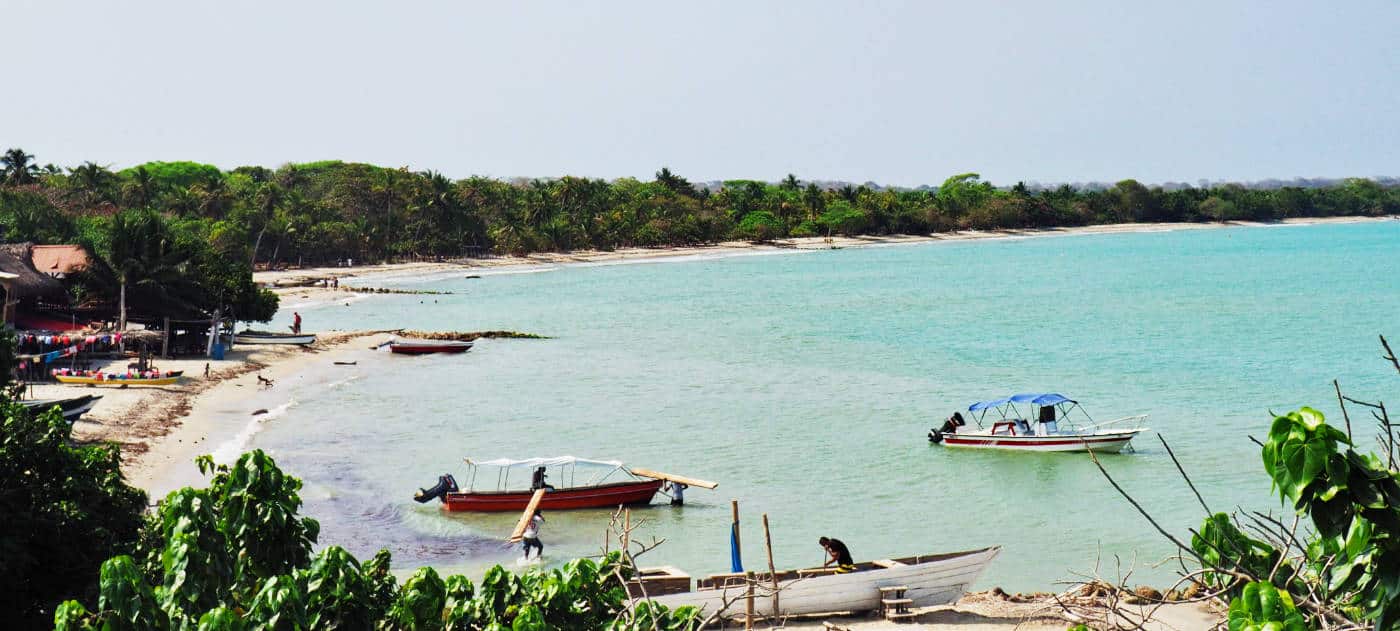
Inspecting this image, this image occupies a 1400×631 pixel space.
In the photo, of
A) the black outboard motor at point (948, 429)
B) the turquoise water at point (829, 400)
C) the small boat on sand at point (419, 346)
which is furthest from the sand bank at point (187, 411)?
the black outboard motor at point (948, 429)

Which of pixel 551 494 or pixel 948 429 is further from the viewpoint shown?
pixel 948 429

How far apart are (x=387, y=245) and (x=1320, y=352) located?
61.3 meters

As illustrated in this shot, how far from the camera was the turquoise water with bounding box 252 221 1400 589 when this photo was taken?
20531 mm

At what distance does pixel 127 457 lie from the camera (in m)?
23.0

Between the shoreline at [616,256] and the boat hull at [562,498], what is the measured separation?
137 feet

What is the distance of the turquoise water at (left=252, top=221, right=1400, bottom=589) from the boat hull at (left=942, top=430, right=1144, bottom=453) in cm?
31

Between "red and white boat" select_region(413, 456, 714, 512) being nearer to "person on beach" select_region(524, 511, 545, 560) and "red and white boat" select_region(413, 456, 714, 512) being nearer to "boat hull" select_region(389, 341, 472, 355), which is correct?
"person on beach" select_region(524, 511, 545, 560)

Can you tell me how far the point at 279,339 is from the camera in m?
42.8

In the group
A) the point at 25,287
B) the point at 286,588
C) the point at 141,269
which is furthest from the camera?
the point at 141,269

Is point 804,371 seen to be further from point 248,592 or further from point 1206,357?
point 248,592

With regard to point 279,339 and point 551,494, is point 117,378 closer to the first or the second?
point 279,339

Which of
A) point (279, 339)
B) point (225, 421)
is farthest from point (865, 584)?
point (279, 339)

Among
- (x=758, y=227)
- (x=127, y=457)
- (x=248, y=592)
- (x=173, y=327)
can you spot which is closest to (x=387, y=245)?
(x=758, y=227)

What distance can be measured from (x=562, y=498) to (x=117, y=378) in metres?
15.4
